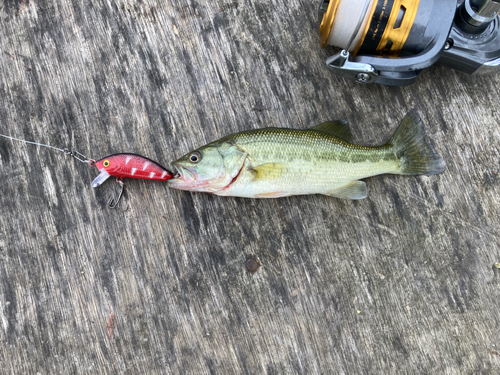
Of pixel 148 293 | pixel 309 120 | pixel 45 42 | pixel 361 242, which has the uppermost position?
pixel 45 42

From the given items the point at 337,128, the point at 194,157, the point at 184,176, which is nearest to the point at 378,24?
the point at 337,128

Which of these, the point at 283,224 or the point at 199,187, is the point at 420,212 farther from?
the point at 199,187

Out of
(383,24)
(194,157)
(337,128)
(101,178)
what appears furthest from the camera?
(337,128)

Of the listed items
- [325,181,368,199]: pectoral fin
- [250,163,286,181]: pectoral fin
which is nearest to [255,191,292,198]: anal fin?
[250,163,286,181]: pectoral fin

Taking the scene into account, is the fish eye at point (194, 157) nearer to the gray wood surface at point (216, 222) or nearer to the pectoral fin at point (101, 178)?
the gray wood surface at point (216, 222)

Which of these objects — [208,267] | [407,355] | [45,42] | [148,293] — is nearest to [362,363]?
[407,355]

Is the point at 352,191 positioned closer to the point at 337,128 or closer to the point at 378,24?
the point at 337,128

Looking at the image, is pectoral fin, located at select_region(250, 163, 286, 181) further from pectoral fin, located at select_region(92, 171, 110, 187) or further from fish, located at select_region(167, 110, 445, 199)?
pectoral fin, located at select_region(92, 171, 110, 187)
